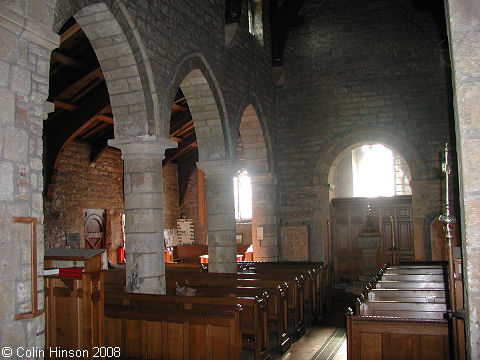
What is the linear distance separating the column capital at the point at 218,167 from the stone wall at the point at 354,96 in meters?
3.34

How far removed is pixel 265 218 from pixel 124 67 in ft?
19.5

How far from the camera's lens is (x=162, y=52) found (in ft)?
21.1

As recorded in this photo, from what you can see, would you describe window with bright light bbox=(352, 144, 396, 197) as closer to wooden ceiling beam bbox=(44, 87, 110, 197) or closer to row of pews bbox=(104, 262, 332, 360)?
wooden ceiling beam bbox=(44, 87, 110, 197)

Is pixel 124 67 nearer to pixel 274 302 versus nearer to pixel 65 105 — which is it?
pixel 274 302

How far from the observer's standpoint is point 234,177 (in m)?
9.77

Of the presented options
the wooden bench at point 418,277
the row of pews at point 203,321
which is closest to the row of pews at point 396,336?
the row of pews at point 203,321

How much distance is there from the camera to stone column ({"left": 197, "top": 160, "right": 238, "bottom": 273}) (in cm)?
844

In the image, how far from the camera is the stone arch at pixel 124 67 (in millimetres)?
5594

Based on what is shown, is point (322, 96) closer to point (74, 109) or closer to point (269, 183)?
point (269, 183)

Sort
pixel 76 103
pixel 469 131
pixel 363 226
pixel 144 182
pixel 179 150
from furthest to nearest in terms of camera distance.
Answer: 1. pixel 179 150
2. pixel 363 226
3. pixel 76 103
4. pixel 144 182
5. pixel 469 131

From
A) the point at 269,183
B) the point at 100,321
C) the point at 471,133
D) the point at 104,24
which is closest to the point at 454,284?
the point at 471,133

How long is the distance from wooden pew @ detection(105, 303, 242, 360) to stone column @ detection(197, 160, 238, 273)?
367 centimetres

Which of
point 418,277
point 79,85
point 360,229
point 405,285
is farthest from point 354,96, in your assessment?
point 405,285

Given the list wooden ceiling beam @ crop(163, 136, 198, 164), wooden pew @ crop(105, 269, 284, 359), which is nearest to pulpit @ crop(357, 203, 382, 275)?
wooden pew @ crop(105, 269, 284, 359)
